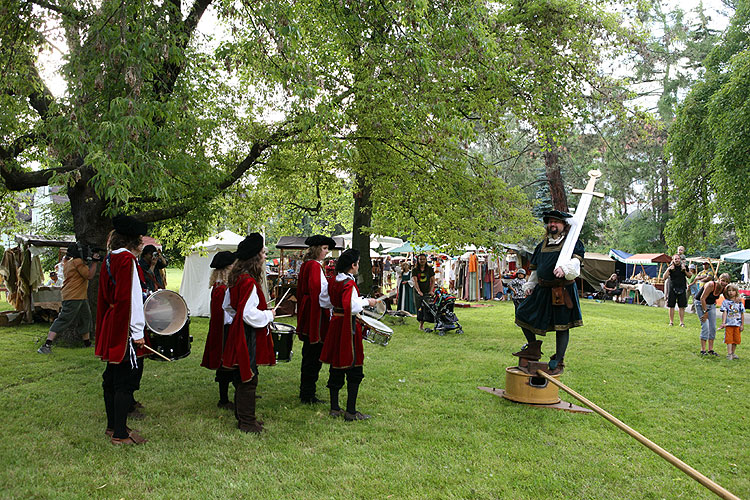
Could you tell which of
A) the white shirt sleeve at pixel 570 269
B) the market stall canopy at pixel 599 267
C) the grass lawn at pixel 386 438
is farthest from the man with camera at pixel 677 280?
the market stall canopy at pixel 599 267

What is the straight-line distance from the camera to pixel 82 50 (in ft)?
19.6

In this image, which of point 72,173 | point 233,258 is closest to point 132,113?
point 72,173

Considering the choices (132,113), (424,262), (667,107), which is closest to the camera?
(132,113)

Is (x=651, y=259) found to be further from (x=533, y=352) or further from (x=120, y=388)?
(x=120, y=388)

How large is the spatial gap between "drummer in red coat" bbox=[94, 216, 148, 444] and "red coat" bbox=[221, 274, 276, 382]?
0.79 meters

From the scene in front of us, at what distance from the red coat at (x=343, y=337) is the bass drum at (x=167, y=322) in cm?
155

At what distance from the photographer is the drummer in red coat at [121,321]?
14.5 ft

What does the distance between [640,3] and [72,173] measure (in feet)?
49.9

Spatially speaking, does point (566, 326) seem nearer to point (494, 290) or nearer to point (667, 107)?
point (494, 290)

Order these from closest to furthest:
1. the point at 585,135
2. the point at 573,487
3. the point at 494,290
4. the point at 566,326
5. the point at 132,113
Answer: the point at 573,487, the point at 132,113, the point at 566,326, the point at 494,290, the point at 585,135

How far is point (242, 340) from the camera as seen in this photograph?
4875 millimetres

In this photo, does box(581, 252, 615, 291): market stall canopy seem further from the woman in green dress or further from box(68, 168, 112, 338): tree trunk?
box(68, 168, 112, 338): tree trunk

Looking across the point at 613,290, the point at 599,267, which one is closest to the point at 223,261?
the point at 613,290

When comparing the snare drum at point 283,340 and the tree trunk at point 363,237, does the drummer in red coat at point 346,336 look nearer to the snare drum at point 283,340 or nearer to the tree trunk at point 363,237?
the snare drum at point 283,340
